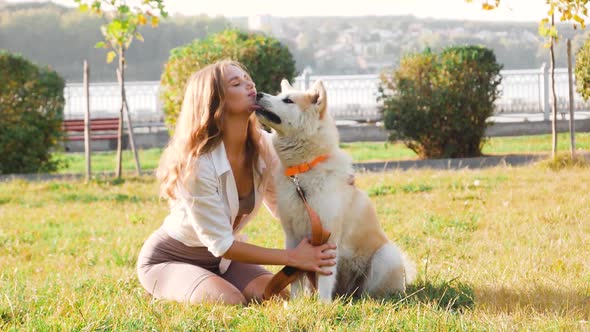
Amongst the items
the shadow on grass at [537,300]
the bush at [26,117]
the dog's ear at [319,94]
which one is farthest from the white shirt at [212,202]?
the bush at [26,117]

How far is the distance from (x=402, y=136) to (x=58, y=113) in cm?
572

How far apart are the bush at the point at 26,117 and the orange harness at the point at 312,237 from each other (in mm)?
9330

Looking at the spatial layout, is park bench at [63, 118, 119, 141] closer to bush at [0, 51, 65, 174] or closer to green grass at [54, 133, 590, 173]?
green grass at [54, 133, 590, 173]

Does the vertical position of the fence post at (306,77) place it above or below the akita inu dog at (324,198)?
above

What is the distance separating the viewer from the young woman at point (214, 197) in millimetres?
3910

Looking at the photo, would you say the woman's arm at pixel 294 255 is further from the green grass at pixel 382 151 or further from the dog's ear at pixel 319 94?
the green grass at pixel 382 151

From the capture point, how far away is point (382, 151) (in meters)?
15.7

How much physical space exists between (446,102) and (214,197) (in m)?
8.83

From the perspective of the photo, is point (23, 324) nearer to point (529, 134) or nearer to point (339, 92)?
point (529, 134)

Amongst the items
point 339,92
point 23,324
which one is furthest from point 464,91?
point 339,92

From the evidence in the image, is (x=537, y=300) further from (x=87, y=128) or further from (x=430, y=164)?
(x=87, y=128)

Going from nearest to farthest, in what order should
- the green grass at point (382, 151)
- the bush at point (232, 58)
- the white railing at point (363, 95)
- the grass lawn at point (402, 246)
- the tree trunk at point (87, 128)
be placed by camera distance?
the grass lawn at point (402, 246) < the tree trunk at point (87, 128) < the bush at point (232, 58) < the green grass at point (382, 151) < the white railing at point (363, 95)

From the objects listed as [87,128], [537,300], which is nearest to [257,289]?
[537,300]

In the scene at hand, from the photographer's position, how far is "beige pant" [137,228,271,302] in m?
4.12
